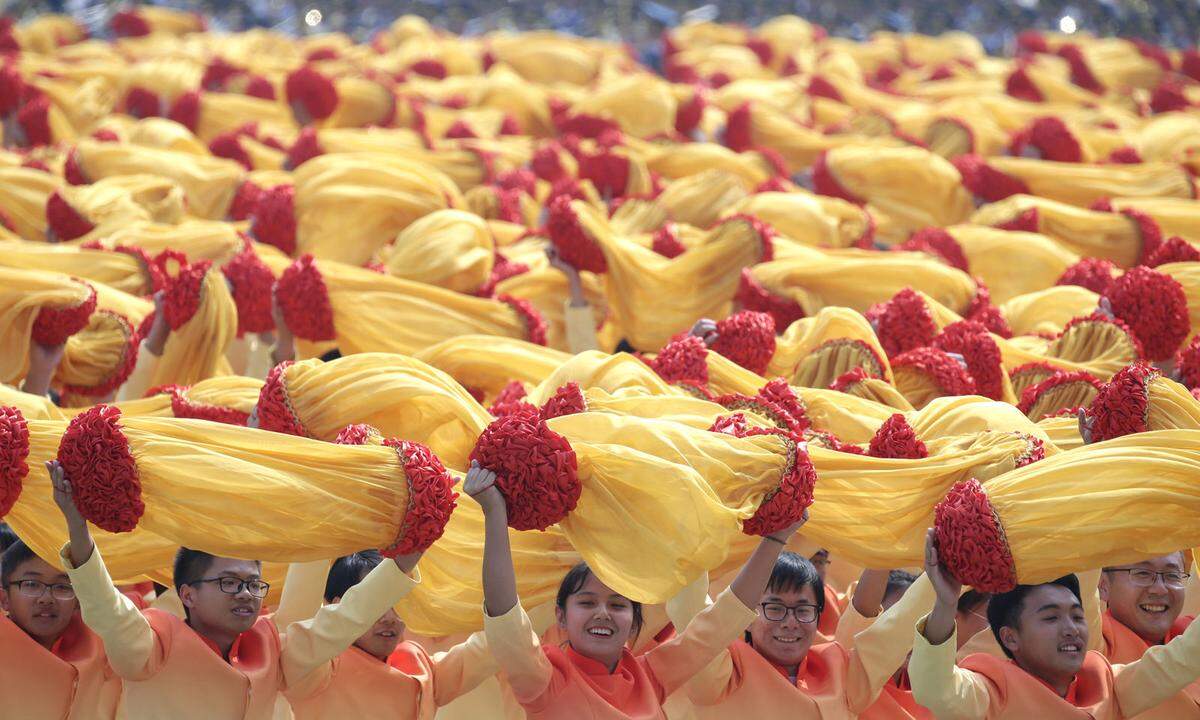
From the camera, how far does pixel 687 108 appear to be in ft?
39.4

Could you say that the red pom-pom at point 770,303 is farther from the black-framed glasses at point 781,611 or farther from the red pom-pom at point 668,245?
the black-framed glasses at point 781,611

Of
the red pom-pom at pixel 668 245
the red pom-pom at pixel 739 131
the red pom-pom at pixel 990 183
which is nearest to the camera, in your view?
the red pom-pom at pixel 668 245

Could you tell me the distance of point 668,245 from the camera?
25.2 ft

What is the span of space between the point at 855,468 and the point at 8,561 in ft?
6.42

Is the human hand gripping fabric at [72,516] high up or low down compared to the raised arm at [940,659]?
up

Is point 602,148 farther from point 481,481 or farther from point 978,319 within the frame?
point 481,481

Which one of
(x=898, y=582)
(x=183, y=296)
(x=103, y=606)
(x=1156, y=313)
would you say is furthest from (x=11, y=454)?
(x=1156, y=313)

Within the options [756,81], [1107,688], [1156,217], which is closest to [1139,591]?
[1107,688]

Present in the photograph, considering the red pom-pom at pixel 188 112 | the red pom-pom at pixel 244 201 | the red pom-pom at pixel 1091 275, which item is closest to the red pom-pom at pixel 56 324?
the red pom-pom at pixel 244 201

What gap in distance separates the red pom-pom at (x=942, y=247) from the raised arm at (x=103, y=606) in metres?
4.95

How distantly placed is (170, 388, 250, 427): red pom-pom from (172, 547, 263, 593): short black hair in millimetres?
927

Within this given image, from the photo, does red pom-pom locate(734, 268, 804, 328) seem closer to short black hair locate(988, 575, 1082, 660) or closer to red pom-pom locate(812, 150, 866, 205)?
short black hair locate(988, 575, 1082, 660)

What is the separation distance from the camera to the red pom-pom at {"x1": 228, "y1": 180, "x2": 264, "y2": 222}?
888 cm

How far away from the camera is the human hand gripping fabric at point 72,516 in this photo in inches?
138
